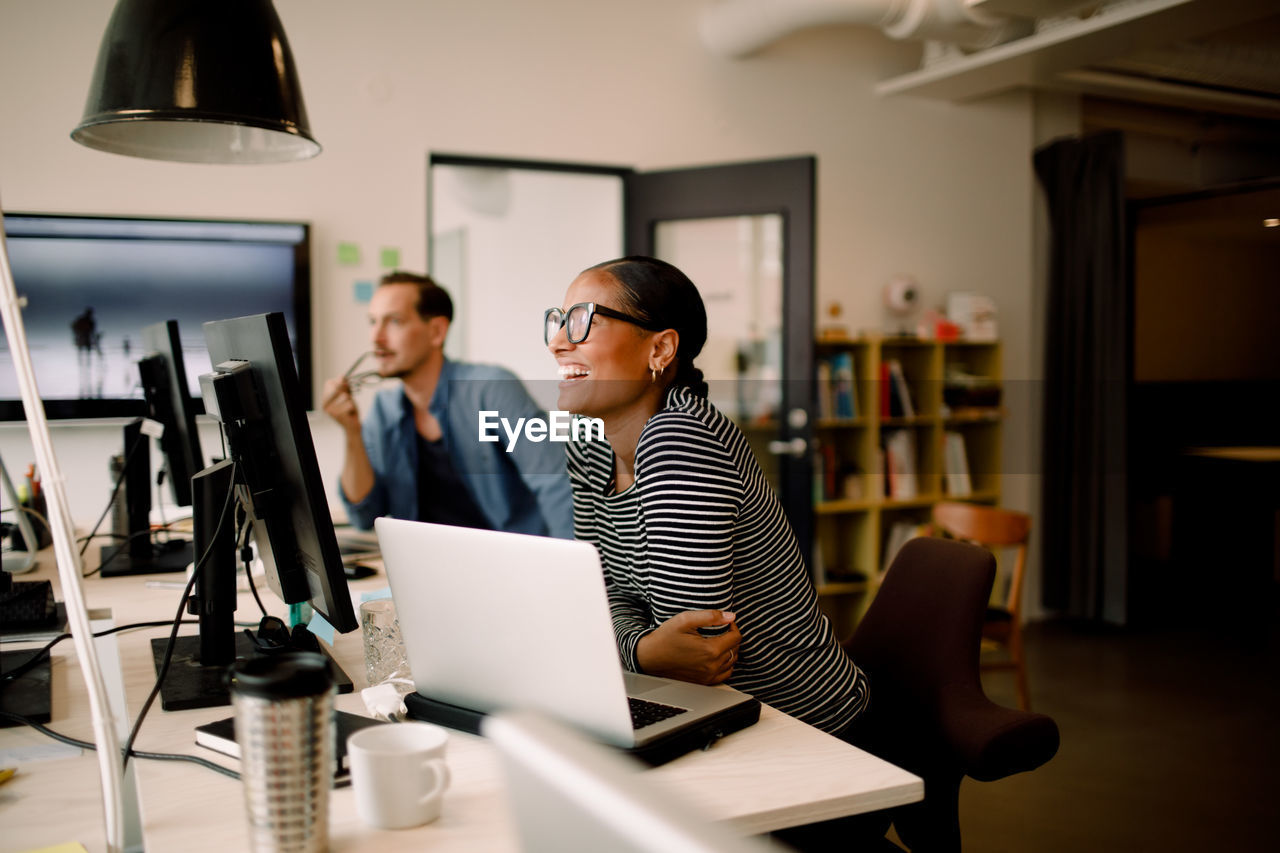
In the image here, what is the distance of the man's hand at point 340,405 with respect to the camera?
9.95 feet

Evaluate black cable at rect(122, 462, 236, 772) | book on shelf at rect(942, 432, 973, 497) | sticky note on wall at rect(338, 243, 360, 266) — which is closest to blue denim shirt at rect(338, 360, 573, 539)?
sticky note on wall at rect(338, 243, 360, 266)

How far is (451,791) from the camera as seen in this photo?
1033mm

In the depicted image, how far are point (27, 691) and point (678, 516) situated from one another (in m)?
0.97

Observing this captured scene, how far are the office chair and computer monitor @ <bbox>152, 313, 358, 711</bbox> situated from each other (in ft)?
3.03

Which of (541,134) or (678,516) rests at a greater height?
(541,134)

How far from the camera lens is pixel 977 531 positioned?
3740 mm

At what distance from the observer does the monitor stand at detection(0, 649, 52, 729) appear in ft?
4.29

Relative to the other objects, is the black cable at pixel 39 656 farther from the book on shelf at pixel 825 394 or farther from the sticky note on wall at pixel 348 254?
the book on shelf at pixel 825 394

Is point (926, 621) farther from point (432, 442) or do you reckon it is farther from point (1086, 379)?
point (1086, 379)

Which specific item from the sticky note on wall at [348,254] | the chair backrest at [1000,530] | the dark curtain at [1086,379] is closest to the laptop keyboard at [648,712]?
the chair backrest at [1000,530]

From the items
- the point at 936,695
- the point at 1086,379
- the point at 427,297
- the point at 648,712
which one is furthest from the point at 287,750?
the point at 1086,379

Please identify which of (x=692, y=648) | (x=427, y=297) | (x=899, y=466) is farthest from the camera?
(x=899, y=466)

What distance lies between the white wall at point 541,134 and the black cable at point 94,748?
194 cm

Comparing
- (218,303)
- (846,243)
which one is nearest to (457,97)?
(218,303)
